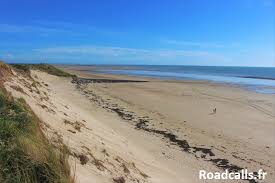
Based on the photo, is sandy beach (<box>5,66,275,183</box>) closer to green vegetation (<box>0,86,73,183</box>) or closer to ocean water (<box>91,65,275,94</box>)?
green vegetation (<box>0,86,73,183</box>)

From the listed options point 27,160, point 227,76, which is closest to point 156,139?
point 27,160

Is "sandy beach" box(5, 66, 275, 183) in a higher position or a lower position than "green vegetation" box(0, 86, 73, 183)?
lower

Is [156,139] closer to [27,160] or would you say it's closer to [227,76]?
[27,160]

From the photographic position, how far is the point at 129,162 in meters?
8.95

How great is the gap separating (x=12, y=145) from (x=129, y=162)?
410 cm

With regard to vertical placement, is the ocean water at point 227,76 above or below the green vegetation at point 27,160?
below

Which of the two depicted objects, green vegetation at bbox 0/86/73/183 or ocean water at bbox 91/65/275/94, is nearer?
green vegetation at bbox 0/86/73/183

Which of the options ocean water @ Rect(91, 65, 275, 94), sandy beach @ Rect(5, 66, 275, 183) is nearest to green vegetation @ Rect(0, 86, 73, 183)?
sandy beach @ Rect(5, 66, 275, 183)

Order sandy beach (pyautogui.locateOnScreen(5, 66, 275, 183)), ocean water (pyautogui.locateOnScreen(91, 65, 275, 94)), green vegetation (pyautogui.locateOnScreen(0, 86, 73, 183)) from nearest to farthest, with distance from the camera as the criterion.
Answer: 1. green vegetation (pyautogui.locateOnScreen(0, 86, 73, 183))
2. sandy beach (pyautogui.locateOnScreen(5, 66, 275, 183))
3. ocean water (pyautogui.locateOnScreen(91, 65, 275, 94))

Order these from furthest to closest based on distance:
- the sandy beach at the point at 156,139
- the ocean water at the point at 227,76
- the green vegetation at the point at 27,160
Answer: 1. the ocean water at the point at 227,76
2. the sandy beach at the point at 156,139
3. the green vegetation at the point at 27,160

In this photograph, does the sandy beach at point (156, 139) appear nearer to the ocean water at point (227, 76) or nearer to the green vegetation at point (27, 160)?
the green vegetation at point (27, 160)

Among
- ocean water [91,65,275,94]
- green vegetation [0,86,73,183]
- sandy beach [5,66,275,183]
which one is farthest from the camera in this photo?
Answer: ocean water [91,65,275,94]

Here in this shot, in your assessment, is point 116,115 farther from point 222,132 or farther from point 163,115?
point 222,132

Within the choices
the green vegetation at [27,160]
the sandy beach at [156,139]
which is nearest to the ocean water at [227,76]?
the sandy beach at [156,139]
